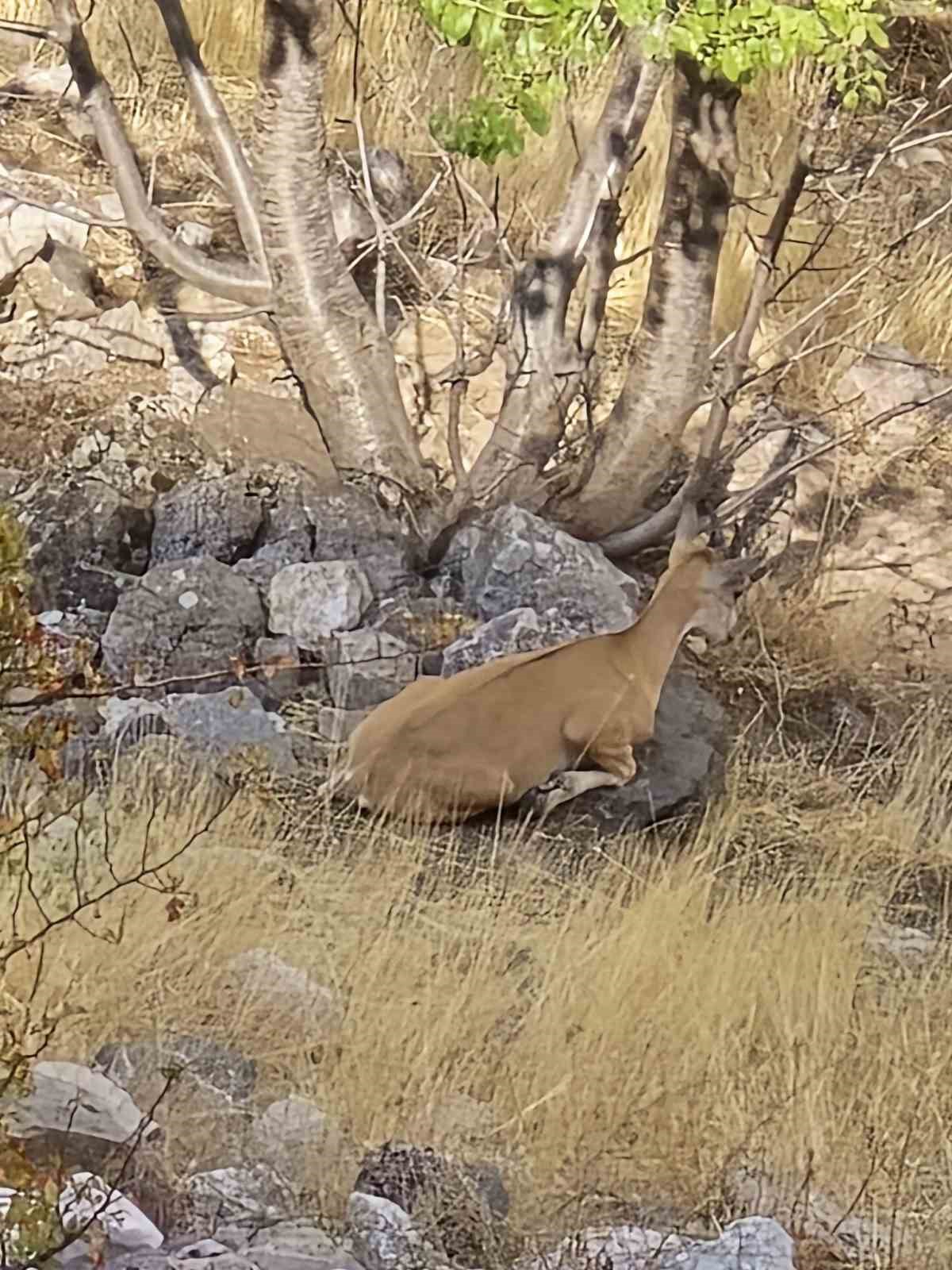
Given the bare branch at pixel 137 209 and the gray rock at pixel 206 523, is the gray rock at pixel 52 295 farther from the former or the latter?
the gray rock at pixel 206 523

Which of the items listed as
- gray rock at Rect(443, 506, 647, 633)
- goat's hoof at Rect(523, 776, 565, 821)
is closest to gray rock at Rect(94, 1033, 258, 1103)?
goat's hoof at Rect(523, 776, 565, 821)

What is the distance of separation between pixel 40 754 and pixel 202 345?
4147mm

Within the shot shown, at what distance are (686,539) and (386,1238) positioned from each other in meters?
2.79

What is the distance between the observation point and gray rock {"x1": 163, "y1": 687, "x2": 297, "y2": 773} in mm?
4664

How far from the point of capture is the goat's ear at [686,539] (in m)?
5.25

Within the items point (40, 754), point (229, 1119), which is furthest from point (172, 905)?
point (229, 1119)

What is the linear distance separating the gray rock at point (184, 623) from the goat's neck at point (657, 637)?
101cm

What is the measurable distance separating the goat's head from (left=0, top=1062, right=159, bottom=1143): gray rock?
2.39 meters

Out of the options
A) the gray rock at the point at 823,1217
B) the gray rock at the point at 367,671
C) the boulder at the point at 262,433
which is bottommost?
the gray rock at the point at 823,1217

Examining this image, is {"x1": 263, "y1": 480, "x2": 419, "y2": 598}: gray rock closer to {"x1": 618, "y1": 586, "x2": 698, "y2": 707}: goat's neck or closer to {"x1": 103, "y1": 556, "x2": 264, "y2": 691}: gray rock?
{"x1": 103, "y1": 556, "x2": 264, "y2": 691}: gray rock

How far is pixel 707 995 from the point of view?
3.78 meters

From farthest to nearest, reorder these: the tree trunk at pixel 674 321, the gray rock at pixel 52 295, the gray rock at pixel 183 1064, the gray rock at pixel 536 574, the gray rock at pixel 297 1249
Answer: the gray rock at pixel 52 295, the tree trunk at pixel 674 321, the gray rock at pixel 536 574, the gray rock at pixel 183 1064, the gray rock at pixel 297 1249

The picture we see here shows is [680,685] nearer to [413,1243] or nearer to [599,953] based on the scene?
[599,953]

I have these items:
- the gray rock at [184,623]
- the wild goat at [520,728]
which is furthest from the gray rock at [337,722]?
the gray rock at [184,623]
